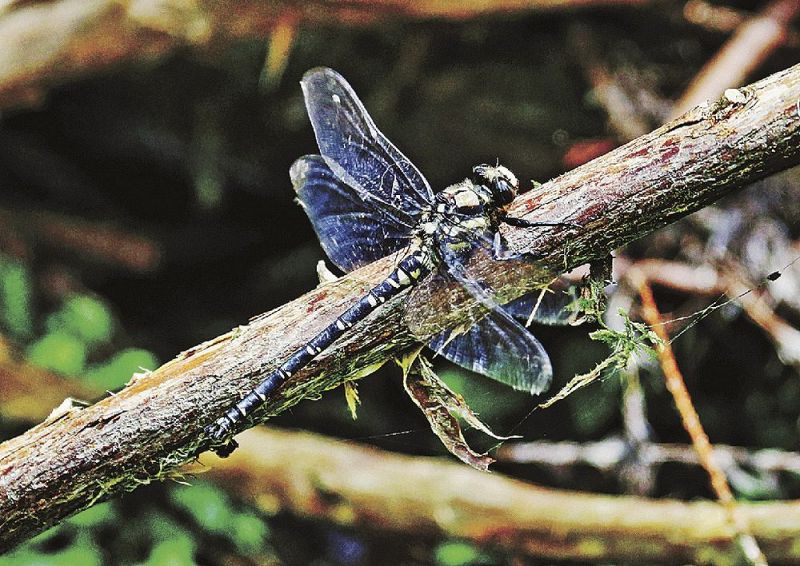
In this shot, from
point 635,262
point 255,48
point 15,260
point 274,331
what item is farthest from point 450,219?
point 15,260

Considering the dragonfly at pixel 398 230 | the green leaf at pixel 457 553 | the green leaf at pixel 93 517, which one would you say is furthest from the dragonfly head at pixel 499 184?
the green leaf at pixel 93 517

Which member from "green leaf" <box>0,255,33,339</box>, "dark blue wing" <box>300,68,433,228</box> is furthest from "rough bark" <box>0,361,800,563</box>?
"dark blue wing" <box>300,68,433,228</box>

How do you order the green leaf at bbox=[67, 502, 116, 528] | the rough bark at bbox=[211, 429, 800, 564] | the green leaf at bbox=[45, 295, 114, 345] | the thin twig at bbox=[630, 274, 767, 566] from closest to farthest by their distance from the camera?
the thin twig at bbox=[630, 274, 767, 566]
the rough bark at bbox=[211, 429, 800, 564]
the green leaf at bbox=[67, 502, 116, 528]
the green leaf at bbox=[45, 295, 114, 345]

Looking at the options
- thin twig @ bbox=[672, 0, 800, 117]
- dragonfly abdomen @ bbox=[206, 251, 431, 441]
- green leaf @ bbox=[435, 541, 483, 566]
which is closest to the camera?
dragonfly abdomen @ bbox=[206, 251, 431, 441]

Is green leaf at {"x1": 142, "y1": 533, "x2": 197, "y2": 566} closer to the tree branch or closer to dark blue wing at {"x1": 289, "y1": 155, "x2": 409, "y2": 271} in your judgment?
dark blue wing at {"x1": 289, "y1": 155, "x2": 409, "y2": 271}

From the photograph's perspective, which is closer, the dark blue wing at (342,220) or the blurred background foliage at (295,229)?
the dark blue wing at (342,220)

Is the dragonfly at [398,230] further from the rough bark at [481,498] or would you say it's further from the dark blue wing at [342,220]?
the rough bark at [481,498]

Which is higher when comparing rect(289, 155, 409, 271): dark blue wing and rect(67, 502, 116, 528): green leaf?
rect(289, 155, 409, 271): dark blue wing

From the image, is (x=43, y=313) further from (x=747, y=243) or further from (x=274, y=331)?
(x=747, y=243)
